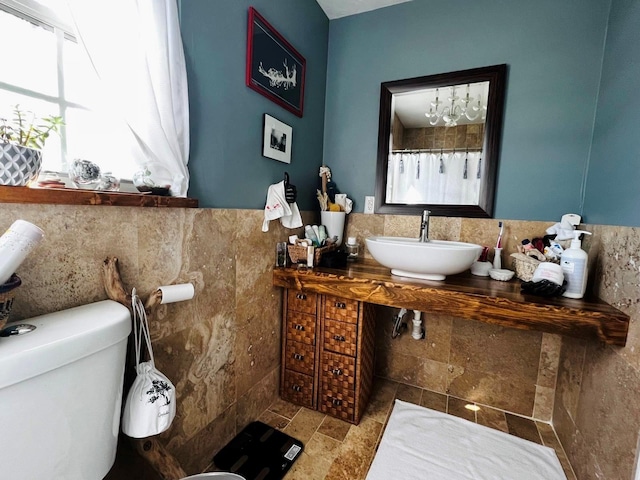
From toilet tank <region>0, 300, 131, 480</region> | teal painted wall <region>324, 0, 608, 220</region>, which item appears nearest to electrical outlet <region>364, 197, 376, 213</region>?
teal painted wall <region>324, 0, 608, 220</region>

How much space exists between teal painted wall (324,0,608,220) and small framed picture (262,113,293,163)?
57 cm

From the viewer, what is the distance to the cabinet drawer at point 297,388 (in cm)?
159

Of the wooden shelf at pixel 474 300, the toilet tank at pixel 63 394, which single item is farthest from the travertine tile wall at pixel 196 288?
the wooden shelf at pixel 474 300

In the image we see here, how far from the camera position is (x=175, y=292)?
90 cm

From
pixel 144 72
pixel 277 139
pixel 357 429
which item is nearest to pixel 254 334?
pixel 357 429

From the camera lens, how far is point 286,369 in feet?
5.41

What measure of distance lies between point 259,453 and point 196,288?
836 mm

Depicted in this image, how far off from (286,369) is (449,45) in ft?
6.97

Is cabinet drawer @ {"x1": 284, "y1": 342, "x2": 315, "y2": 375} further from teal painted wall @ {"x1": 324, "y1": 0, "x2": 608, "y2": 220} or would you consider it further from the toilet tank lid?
teal painted wall @ {"x1": 324, "y1": 0, "x2": 608, "y2": 220}

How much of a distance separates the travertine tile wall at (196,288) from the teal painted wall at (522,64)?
3.58ft

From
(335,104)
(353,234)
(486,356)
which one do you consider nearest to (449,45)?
(335,104)

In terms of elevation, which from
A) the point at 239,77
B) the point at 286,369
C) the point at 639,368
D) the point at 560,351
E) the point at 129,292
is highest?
the point at 239,77

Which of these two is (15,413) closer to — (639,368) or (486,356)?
(639,368)

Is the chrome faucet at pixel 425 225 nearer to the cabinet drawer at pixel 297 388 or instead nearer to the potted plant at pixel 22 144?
the cabinet drawer at pixel 297 388
